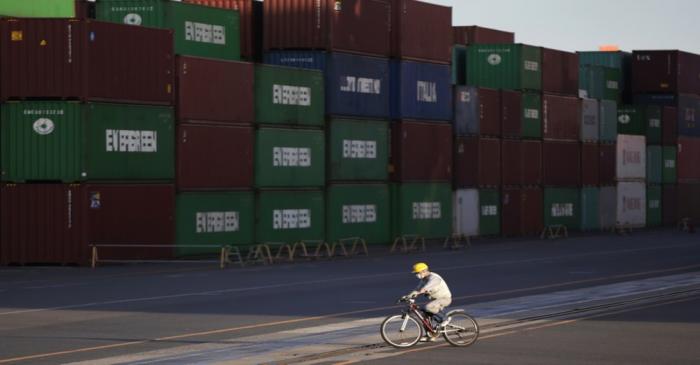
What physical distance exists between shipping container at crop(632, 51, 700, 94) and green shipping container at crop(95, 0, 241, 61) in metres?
43.3

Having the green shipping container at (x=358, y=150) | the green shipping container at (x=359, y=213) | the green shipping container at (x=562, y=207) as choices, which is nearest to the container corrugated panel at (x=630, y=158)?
the green shipping container at (x=562, y=207)

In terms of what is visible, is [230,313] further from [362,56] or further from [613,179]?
[613,179]

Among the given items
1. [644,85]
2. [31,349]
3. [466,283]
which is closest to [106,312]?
[31,349]

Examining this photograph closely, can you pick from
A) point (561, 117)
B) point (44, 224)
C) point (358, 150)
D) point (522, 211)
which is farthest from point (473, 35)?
point (44, 224)

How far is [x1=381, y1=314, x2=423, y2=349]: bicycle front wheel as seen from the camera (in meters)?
23.9

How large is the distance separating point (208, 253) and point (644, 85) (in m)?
48.9

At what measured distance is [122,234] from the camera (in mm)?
46406

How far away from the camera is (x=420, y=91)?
61094 mm

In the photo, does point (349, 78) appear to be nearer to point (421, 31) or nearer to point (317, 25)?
point (317, 25)

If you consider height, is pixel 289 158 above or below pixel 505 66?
below

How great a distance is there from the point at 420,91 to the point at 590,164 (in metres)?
21.5

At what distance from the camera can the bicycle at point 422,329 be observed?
943 inches

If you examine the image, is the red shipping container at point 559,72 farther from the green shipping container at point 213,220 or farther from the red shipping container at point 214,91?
the green shipping container at point 213,220

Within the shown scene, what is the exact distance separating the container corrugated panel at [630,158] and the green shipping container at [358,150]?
2752 centimetres
